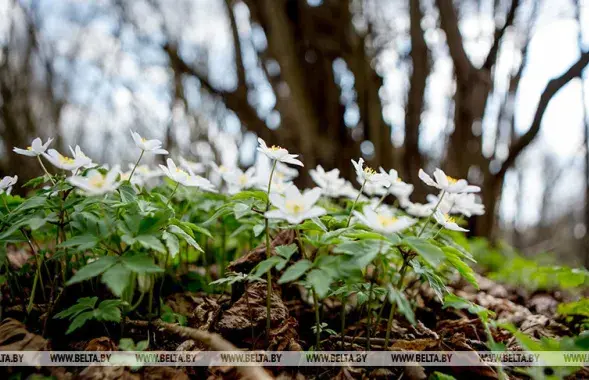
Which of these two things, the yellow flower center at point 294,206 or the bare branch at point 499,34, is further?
the bare branch at point 499,34

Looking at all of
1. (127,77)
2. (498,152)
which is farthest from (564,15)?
(127,77)

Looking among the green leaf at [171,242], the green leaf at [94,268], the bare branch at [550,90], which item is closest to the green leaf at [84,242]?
the green leaf at [94,268]

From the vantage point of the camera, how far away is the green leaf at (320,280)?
898 mm

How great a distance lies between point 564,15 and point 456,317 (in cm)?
431

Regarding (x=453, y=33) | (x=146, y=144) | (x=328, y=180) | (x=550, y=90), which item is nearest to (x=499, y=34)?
(x=453, y=33)

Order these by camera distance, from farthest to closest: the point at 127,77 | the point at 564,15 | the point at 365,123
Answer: the point at 127,77 < the point at 365,123 < the point at 564,15

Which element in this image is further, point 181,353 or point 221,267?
point 221,267

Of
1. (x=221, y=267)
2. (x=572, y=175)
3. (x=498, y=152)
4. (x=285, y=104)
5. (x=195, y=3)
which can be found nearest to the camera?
(x=221, y=267)

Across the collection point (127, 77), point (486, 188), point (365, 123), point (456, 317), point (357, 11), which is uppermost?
point (127, 77)

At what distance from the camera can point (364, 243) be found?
1.04 m

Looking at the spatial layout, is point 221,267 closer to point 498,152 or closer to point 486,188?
point 486,188

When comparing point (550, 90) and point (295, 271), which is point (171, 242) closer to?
point (295, 271)

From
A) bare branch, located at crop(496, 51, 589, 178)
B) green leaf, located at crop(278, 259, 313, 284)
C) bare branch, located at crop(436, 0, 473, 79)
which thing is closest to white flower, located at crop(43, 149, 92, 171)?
green leaf, located at crop(278, 259, 313, 284)

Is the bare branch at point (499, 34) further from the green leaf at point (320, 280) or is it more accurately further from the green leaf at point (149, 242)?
the green leaf at point (149, 242)
